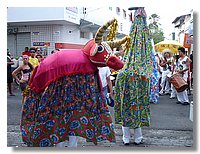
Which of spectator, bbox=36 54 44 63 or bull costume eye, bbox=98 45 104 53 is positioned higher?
bull costume eye, bbox=98 45 104 53

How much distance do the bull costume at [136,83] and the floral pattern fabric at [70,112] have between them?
22.5 inches

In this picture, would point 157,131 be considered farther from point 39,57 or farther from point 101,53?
point 39,57

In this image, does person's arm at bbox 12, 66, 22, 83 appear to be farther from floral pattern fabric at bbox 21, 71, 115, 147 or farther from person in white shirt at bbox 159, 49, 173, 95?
person in white shirt at bbox 159, 49, 173, 95

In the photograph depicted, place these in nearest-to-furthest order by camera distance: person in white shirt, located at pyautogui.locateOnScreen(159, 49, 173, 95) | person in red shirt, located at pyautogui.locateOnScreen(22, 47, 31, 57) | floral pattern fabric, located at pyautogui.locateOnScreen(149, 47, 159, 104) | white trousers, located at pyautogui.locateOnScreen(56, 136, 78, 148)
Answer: white trousers, located at pyautogui.locateOnScreen(56, 136, 78, 148)
person in red shirt, located at pyautogui.locateOnScreen(22, 47, 31, 57)
floral pattern fabric, located at pyautogui.locateOnScreen(149, 47, 159, 104)
person in white shirt, located at pyautogui.locateOnScreen(159, 49, 173, 95)

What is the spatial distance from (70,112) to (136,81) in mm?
968

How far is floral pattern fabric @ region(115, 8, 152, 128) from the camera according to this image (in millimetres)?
4055

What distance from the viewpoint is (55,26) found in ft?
13.7

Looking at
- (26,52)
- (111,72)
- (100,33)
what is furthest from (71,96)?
(111,72)

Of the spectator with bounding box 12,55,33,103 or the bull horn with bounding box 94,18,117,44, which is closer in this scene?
the bull horn with bounding box 94,18,117,44

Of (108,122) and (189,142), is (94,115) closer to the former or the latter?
(108,122)

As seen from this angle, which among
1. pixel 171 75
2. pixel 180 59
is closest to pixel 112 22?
pixel 180 59

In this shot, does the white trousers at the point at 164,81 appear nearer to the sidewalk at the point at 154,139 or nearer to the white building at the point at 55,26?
the sidewalk at the point at 154,139

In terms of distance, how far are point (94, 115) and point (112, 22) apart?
1.00 metres

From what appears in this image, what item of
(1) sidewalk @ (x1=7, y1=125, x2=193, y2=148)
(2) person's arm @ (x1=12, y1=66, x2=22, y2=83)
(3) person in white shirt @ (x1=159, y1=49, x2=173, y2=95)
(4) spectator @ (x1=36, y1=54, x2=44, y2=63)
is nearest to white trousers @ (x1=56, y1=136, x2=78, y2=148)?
(1) sidewalk @ (x1=7, y1=125, x2=193, y2=148)
